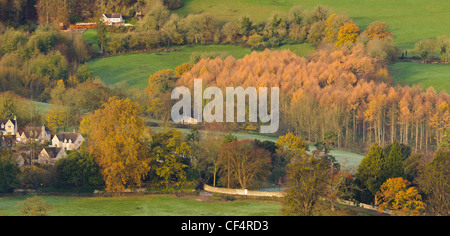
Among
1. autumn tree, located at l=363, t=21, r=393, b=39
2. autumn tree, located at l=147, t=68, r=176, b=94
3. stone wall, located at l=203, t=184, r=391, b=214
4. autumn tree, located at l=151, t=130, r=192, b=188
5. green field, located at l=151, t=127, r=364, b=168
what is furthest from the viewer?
autumn tree, located at l=363, t=21, r=393, b=39

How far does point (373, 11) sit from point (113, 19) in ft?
180

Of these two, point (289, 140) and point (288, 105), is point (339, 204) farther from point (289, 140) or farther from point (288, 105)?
point (288, 105)

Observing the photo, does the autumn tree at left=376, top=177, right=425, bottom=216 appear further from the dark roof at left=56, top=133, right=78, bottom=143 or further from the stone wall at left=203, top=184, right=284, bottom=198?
the dark roof at left=56, top=133, right=78, bottom=143

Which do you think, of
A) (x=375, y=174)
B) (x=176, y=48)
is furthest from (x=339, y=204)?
(x=176, y=48)

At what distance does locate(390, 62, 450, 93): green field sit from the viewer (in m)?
124

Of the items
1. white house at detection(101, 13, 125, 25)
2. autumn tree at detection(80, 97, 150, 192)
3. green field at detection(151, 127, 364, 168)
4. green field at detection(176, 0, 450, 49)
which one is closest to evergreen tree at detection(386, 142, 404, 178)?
green field at detection(151, 127, 364, 168)

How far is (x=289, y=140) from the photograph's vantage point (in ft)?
296

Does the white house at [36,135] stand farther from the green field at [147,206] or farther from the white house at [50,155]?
the green field at [147,206]

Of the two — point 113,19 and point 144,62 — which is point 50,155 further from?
point 113,19

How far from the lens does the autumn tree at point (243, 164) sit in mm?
82312

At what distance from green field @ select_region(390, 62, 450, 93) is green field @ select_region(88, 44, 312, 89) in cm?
1906

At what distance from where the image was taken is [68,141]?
9475 centimetres

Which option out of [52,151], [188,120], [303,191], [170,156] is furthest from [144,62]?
[303,191]

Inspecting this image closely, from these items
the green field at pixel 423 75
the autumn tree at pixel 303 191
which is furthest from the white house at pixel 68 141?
the green field at pixel 423 75
